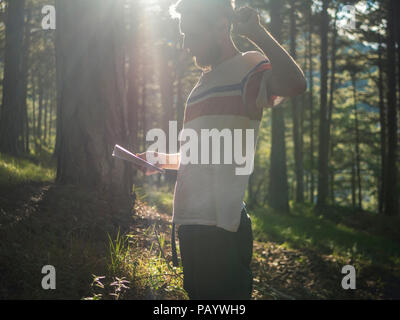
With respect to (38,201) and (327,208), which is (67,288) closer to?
(38,201)

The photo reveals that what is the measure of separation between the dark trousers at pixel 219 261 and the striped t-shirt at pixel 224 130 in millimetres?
80

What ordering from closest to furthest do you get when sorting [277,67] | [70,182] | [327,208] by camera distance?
[277,67]
[70,182]
[327,208]

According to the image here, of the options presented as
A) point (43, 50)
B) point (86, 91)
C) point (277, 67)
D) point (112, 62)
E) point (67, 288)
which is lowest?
point (67, 288)

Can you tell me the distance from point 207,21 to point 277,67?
0.53 m

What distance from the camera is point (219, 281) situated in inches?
80.0

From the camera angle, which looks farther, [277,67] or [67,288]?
[67,288]

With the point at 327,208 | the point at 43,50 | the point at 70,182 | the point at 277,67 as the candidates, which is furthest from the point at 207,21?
the point at 43,50

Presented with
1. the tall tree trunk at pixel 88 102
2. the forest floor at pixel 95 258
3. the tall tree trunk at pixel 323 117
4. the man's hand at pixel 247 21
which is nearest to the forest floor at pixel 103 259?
the forest floor at pixel 95 258

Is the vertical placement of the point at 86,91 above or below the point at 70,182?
above

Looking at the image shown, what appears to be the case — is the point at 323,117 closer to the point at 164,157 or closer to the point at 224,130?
the point at 164,157

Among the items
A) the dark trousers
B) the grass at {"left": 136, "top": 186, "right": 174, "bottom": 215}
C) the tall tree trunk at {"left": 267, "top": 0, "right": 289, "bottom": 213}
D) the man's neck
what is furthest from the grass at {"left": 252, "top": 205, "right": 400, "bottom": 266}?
the man's neck

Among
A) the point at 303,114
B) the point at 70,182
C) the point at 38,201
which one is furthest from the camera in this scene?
the point at 303,114

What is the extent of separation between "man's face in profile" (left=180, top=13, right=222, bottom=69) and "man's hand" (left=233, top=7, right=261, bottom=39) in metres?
0.19

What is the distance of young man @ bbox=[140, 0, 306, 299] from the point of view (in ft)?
6.31
